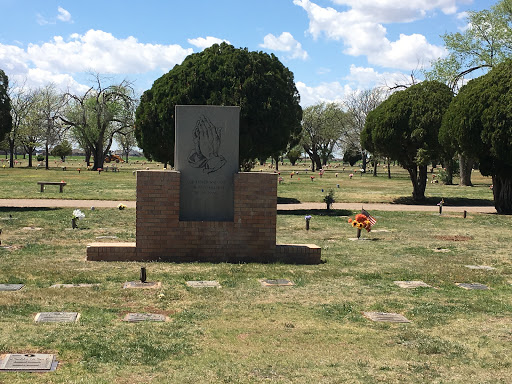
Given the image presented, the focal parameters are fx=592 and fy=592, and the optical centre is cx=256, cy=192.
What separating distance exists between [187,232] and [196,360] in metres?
5.71

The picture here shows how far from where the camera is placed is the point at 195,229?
11.2 meters

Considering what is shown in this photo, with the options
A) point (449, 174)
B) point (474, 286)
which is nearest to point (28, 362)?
point (474, 286)

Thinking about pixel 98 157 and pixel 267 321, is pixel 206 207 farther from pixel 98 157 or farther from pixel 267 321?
pixel 98 157

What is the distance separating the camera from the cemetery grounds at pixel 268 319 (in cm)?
543

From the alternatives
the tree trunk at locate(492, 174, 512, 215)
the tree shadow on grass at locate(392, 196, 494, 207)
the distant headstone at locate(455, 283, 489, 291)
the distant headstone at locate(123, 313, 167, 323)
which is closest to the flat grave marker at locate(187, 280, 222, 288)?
the distant headstone at locate(123, 313, 167, 323)

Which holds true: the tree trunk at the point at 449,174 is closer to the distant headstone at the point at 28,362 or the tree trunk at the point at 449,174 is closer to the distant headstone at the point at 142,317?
the distant headstone at the point at 142,317

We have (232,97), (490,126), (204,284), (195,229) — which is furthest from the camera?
(232,97)

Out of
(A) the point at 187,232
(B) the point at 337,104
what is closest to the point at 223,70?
(A) the point at 187,232

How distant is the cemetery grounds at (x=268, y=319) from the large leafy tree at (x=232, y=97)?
437 inches

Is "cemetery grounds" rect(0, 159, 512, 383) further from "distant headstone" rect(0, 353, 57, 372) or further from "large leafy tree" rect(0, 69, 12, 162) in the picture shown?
"large leafy tree" rect(0, 69, 12, 162)

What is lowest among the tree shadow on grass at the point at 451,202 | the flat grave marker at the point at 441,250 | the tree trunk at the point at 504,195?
the flat grave marker at the point at 441,250

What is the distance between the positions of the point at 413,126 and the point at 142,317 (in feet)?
77.5

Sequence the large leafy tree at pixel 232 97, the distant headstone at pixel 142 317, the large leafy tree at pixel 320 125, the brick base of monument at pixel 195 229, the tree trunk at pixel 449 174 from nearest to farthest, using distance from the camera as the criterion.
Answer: the distant headstone at pixel 142 317, the brick base of monument at pixel 195 229, the large leafy tree at pixel 232 97, the tree trunk at pixel 449 174, the large leafy tree at pixel 320 125

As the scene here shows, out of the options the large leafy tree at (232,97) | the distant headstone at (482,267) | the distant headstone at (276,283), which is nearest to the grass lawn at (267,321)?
the distant headstone at (276,283)
